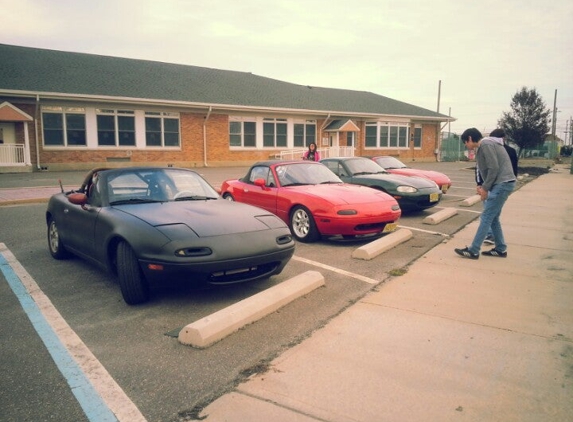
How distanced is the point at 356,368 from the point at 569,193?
14753mm

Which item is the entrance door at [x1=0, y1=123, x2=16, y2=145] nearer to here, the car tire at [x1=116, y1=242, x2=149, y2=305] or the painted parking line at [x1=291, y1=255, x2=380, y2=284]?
the painted parking line at [x1=291, y1=255, x2=380, y2=284]

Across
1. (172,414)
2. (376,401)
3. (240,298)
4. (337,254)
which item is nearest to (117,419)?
(172,414)

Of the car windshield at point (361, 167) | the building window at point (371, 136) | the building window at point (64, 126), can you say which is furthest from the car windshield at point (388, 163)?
the building window at point (371, 136)

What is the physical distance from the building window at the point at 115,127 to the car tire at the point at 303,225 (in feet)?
61.6

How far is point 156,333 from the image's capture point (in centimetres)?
382

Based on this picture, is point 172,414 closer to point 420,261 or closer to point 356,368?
point 356,368

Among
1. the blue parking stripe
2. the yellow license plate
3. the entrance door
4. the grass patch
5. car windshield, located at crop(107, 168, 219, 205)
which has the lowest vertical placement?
the blue parking stripe

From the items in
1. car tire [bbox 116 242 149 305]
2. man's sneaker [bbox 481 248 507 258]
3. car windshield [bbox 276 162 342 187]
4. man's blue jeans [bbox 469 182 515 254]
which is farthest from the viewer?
car windshield [bbox 276 162 342 187]

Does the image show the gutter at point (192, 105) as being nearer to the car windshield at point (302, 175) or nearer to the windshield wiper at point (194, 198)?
the car windshield at point (302, 175)

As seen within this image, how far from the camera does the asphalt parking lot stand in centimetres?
284

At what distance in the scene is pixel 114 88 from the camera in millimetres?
23547

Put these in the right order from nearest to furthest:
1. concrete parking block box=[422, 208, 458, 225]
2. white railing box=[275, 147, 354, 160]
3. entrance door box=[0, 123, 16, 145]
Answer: concrete parking block box=[422, 208, 458, 225] → entrance door box=[0, 123, 16, 145] → white railing box=[275, 147, 354, 160]

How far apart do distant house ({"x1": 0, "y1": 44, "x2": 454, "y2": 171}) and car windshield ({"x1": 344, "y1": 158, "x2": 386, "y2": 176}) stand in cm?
1604

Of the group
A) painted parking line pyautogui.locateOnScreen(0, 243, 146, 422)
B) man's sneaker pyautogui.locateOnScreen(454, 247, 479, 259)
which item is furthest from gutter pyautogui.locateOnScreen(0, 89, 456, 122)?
man's sneaker pyautogui.locateOnScreen(454, 247, 479, 259)
